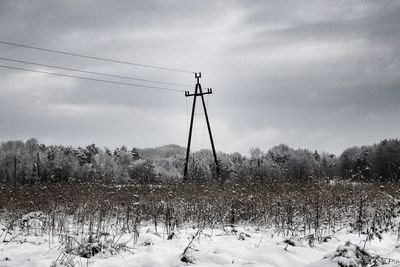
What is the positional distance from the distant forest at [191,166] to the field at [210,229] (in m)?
1.09

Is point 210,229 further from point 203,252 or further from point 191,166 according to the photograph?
point 191,166

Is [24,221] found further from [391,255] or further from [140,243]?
[391,255]

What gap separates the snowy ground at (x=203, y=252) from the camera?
3906mm

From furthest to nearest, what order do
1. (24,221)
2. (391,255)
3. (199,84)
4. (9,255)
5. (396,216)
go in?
(199,84)
(396,216)
(24,221)
(9,255)
(391,255)

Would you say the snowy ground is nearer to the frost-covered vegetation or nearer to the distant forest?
the frost-covered vegetation

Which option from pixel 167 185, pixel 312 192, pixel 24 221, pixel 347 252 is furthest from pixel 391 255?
pixel 167 185

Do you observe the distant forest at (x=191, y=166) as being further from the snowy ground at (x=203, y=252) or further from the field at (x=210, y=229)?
the snowy ground at (x=203, y=252)

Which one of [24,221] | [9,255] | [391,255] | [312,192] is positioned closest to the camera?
[391,255]

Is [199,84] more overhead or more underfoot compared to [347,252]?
more overhead

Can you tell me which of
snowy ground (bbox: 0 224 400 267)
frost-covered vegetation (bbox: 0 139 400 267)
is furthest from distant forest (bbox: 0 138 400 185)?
snowy ground (bbox: 0 224 400 267)

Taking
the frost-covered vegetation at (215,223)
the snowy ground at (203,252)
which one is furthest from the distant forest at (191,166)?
the snowy ground at (203,252)

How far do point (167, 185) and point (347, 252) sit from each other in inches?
350

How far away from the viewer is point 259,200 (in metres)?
8.12

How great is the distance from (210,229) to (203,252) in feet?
6.11
